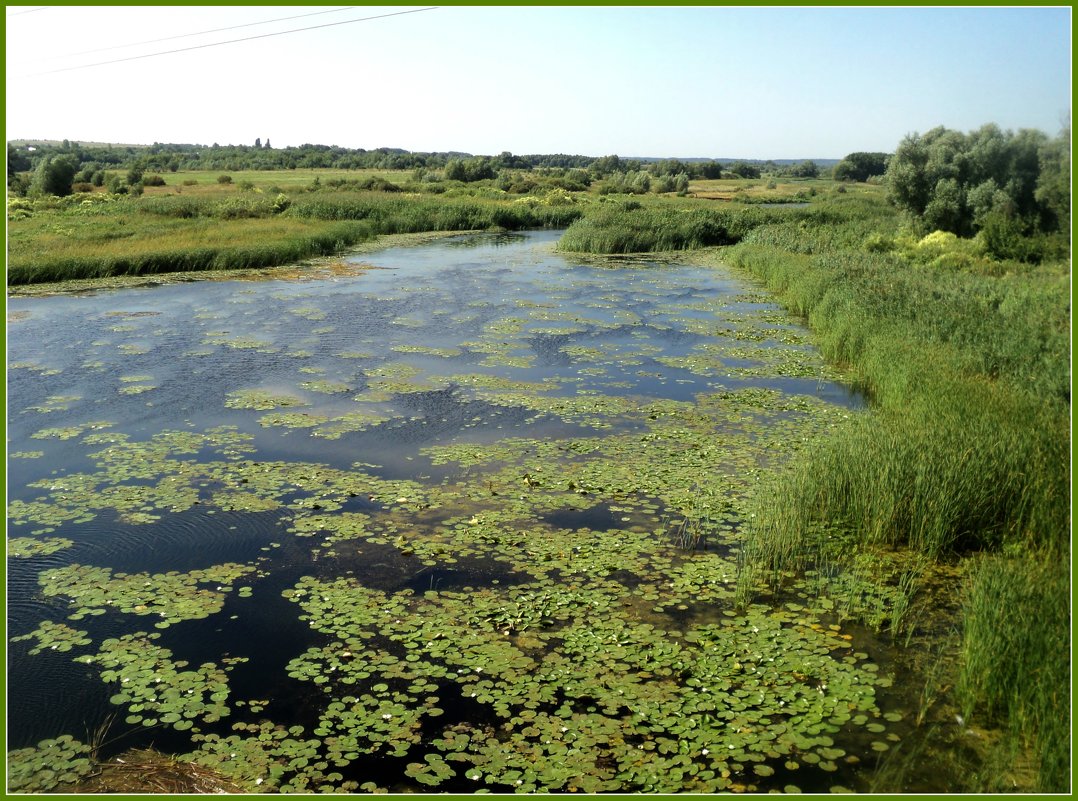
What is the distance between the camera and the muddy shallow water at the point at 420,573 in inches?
187

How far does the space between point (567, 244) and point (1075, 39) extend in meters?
25.7

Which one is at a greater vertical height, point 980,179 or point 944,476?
point 980,179

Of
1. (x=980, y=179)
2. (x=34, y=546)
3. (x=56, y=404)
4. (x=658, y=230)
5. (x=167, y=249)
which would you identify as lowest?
(x=34, y=546)

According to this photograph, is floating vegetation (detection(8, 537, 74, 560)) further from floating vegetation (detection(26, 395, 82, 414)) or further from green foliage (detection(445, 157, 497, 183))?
green foliage (detection(445, 157, 497, 183))

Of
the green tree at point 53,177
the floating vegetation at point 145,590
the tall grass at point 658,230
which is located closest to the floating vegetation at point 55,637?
the floating vegetation at point 145,590

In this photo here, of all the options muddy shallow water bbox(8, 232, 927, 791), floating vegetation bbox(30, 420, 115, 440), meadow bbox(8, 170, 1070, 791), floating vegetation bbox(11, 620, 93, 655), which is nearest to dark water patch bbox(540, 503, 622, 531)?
muddy shallow water bbox(8, 232, 927, 791)

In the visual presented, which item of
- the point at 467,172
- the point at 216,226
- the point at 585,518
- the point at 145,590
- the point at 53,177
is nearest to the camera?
the point at 145,590

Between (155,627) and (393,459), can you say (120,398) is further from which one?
(155,627)

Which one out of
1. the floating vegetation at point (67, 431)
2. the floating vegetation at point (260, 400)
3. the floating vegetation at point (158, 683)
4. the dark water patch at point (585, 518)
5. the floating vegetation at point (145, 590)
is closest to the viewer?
the floating vegetation at point (158, 683)

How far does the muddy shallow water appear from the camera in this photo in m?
4.75

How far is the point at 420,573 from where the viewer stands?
267 inches

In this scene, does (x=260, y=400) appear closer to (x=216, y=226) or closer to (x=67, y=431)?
(x=67, y=431)

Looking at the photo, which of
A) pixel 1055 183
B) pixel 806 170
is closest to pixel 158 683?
pixel 1055 183

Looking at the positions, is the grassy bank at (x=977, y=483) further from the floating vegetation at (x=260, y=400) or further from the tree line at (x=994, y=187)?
the floating vegetation at (x=260, y=400)
